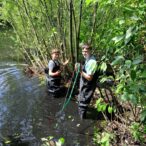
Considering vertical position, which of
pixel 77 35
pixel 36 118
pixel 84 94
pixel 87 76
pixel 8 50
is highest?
pixel 77 35

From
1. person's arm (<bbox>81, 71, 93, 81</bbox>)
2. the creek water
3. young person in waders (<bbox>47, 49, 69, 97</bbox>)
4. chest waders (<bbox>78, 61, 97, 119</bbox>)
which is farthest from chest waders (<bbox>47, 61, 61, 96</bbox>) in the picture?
person's arm (<bbox>81, 71, 93, 81</bbox>)

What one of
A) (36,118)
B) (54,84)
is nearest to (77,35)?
(54,84)

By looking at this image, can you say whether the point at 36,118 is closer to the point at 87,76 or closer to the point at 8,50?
the point at 87,76

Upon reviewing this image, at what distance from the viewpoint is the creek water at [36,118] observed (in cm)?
675

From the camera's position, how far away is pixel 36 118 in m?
7.88

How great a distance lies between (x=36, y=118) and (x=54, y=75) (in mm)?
2030

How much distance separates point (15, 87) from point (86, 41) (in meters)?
3.13

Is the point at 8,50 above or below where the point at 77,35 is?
below

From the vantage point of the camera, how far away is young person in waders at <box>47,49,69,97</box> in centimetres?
951

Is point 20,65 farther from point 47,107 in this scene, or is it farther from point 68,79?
point 47,107

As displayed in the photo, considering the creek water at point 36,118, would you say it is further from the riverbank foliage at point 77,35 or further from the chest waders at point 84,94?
the riverbank foliage at point 77,35

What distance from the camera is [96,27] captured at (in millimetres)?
9773

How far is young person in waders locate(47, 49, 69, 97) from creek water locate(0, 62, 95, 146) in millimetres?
251

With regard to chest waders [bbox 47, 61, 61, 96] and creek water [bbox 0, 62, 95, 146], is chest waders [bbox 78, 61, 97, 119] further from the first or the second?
chest waders [bbox 47, 61, 61, 96]
